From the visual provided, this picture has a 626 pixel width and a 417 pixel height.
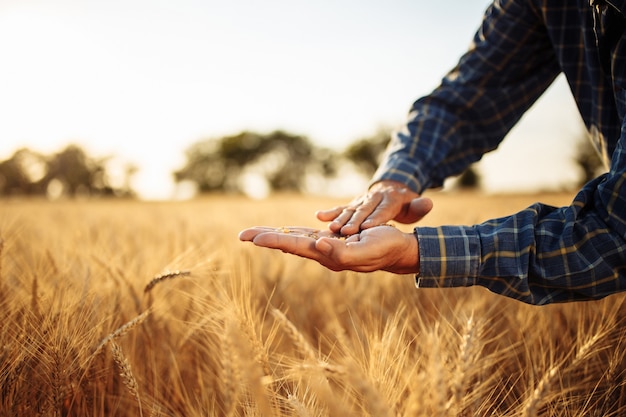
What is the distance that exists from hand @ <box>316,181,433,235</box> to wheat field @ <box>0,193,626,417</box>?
9.9 inches

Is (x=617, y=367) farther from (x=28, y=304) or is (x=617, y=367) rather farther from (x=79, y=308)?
(x=28, y=304)

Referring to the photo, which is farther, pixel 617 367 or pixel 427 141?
pixel 427 141

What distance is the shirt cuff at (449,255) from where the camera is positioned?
A: 875mm

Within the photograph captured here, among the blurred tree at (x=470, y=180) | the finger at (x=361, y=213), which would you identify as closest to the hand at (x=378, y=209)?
the finger at (x=361, y=213)

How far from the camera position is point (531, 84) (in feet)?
5.07

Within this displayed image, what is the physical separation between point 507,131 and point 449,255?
951 mm

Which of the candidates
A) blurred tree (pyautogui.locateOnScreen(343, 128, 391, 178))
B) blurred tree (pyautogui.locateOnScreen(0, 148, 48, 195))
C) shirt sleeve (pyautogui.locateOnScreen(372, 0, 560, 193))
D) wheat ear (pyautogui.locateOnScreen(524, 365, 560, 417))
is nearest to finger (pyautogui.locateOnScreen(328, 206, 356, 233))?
shirt sleeve (pyautogui.locateOnScreen(372, 0, 560, 193))

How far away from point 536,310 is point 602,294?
501 millimetres

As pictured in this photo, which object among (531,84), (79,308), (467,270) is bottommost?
(79,308)

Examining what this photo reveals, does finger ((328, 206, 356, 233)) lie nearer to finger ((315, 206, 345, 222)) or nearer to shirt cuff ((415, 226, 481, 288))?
finger ((315, 206, 345, 222))

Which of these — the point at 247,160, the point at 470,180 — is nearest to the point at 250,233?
the point at 470,180

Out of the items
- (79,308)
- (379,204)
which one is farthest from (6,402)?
(379,204)

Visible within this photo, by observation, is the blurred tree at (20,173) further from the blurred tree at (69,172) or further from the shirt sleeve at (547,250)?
the shirt sleeve at (547,250)

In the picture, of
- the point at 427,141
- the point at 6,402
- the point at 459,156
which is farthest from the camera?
the point at 459,156
